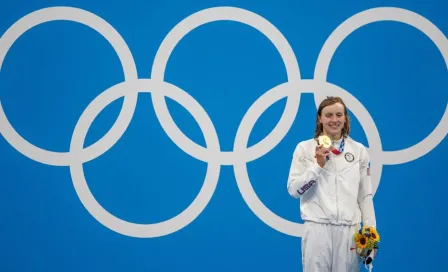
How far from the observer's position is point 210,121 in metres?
5.83

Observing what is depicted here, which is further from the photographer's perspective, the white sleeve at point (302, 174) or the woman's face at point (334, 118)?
the woman's face at point (334, 118)

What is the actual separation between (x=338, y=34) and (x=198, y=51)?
4.20 feet

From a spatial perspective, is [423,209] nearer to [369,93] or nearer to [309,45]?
[369,93]

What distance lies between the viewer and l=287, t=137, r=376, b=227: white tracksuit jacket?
13.5 ft

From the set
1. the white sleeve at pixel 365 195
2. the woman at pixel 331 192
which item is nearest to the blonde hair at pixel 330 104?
the woman at pixel 331 192

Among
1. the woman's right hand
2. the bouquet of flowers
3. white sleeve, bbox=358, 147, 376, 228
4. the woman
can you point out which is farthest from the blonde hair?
the bouquet of flowers

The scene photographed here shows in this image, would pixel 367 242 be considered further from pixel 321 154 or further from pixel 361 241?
pixel 321 154

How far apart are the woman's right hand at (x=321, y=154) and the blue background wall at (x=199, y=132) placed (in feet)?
5.71

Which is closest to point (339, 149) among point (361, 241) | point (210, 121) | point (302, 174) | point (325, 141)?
point (325, 141)

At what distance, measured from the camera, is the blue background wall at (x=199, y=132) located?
5.78 metres

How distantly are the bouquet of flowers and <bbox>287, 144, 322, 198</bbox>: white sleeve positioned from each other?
17.3 inches

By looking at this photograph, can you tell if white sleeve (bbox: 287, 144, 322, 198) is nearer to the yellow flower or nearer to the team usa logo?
the team usa logo

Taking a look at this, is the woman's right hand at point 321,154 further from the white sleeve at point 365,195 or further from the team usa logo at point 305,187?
the white sleeve at point 365,195

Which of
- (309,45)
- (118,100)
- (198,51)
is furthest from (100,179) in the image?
(309,45)
